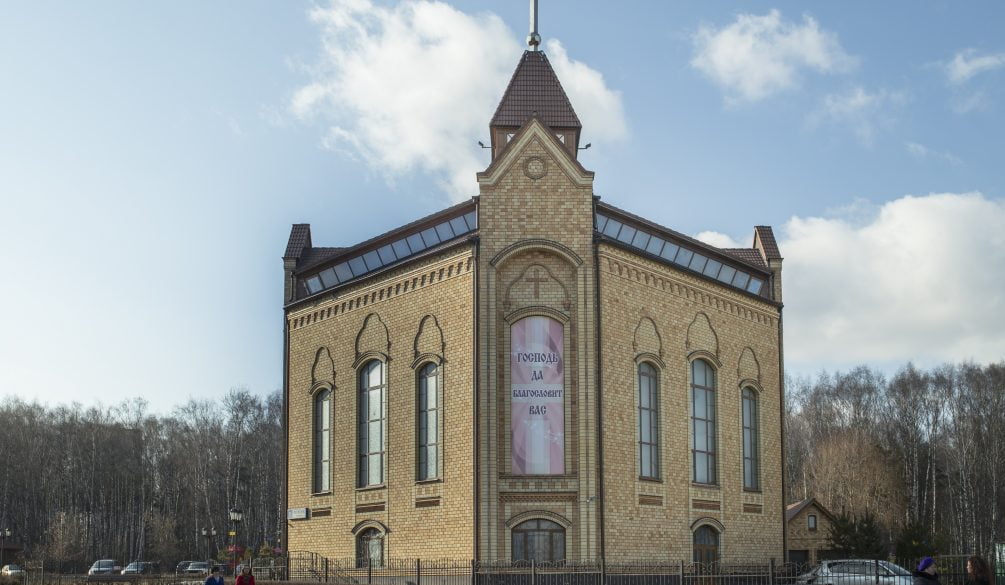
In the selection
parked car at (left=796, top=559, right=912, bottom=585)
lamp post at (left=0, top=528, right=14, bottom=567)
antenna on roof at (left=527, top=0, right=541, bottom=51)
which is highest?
antenna on roof at (left=527, top=0, right=541, bottom=51)

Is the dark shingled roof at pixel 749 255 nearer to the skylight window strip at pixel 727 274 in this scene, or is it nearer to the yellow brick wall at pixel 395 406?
the skylight window strip at pixel 727 274

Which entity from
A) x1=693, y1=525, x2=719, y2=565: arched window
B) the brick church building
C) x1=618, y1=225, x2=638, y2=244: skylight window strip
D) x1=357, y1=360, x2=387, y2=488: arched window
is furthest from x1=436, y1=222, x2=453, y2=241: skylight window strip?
x1=693, y1=525, x2=719, y2=565: arched window

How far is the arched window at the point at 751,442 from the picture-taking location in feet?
112

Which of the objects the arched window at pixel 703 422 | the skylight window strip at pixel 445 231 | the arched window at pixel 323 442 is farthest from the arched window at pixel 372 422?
the arched window at pixel 703 422

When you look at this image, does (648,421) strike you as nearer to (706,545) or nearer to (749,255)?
(706,545)

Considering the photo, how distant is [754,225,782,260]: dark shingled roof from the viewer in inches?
1455

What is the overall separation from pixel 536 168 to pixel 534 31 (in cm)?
718

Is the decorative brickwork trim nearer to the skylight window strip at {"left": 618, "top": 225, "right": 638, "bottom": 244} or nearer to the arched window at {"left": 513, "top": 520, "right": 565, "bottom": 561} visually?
the skylight window strip at {"left": 618, "top": 225, "right": 638, "bottom": 244}

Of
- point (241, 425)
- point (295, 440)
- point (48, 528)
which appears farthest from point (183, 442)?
point (295, 440)

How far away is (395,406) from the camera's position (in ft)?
101

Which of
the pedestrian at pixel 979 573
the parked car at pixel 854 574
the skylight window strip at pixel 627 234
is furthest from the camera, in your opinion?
the skylight window strip at pixel 627 234

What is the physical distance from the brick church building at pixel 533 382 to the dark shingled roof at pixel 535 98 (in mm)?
72

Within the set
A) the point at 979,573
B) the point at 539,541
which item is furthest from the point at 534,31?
the point at 979,573

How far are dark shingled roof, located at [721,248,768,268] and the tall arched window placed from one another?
10299 millimetres
